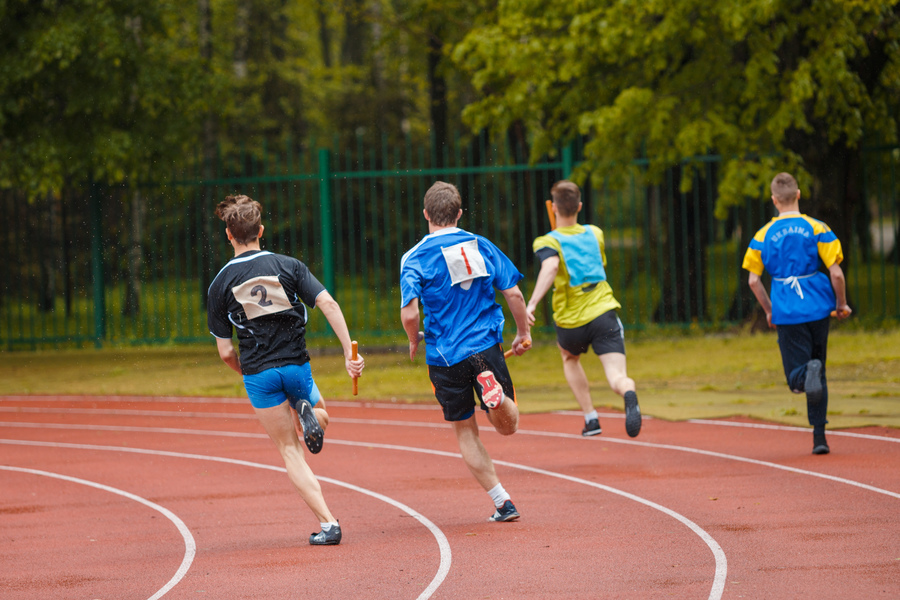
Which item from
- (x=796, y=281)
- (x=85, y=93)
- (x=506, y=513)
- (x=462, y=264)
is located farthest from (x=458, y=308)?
(x=85, y=93)

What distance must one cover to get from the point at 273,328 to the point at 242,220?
23.8 inches

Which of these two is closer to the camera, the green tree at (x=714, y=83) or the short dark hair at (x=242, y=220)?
the short dark hair at (x=242, y=220)

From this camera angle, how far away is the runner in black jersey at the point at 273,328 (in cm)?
593

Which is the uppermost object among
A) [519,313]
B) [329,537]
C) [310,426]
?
[519,313]

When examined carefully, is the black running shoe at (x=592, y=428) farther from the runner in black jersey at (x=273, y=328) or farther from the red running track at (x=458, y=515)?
the runner in black jersey at (x=273, y=328)

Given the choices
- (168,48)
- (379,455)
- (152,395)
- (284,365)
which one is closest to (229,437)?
(379,455)

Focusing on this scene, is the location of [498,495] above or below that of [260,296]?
below

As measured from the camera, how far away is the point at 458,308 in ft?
20.9

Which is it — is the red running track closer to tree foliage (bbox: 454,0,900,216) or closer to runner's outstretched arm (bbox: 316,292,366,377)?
runner's outstretched arm (bbox: 316,292,366,377)

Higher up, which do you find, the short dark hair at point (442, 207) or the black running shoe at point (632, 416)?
the short dark hair at point (442, 207)

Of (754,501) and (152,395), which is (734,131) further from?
(754,501)

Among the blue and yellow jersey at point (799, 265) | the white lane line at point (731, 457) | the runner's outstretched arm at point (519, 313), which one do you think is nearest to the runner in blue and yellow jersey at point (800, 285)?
the blue and yellow jersey at point (799, 265)

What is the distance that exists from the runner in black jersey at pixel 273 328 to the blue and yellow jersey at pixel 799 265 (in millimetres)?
3639

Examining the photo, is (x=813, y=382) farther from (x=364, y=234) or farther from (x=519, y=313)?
(x=364, y=234)
